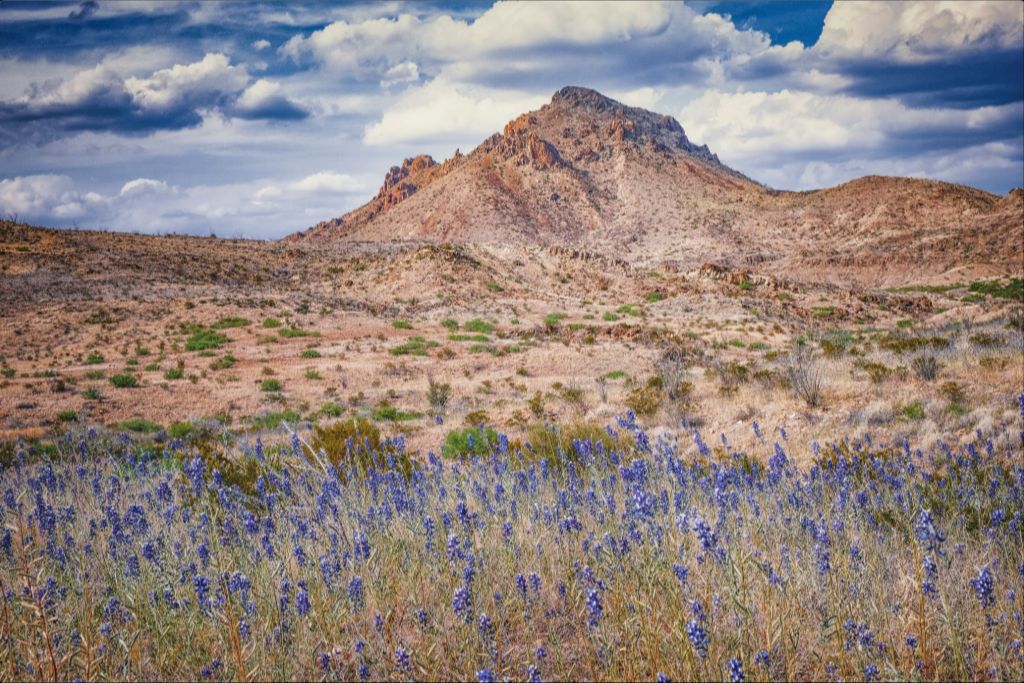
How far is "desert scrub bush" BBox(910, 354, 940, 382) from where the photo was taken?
10.7 m

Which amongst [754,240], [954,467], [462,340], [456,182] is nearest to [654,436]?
[954,467]

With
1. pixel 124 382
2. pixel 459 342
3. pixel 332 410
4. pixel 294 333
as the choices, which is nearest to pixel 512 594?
pixel 332 410

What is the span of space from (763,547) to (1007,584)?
1.81 meters

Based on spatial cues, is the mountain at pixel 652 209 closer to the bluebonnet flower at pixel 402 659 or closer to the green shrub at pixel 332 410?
the green shrub at pixel 332 410

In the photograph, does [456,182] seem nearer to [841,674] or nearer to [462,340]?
[462,340]

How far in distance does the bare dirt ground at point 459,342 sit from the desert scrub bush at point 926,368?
0.06 meters

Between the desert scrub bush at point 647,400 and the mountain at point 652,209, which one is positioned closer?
the desert scrub bush at point 647,400

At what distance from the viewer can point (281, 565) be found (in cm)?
357

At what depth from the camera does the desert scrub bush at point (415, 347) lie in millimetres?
22141

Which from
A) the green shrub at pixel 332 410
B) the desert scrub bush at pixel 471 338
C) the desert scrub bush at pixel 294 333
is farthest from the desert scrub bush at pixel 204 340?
the green shrub at pixel 332 410

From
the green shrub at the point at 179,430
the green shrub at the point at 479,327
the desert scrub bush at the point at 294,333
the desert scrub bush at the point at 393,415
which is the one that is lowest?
the desert scrub bush at the point at 393,415

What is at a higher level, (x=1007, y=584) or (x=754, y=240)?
(x=754, y=240)

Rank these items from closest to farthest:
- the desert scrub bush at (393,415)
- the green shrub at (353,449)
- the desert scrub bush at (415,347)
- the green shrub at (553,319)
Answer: the green shrub at (353,449) → the desert scrub bush at (393,415) → the desert scrub bush at (415,347) → the green shrub at (553,319)

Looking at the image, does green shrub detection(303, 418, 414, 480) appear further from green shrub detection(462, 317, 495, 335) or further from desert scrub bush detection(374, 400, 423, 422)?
green shrub detection(462, 317, 495, 335)
